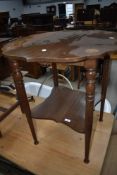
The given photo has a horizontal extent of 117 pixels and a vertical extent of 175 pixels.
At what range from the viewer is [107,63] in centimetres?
84

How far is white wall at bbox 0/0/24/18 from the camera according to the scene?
30.8 ft

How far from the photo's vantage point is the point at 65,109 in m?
0.96

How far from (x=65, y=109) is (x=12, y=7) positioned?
1059 centimetres

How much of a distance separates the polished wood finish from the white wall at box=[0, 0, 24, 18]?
32.7 ft

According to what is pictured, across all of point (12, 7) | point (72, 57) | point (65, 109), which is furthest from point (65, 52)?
point (12, 7)

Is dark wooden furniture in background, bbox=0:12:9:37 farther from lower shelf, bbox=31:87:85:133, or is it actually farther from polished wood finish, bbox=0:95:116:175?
polished wood finish, bbox=0:95:116:175

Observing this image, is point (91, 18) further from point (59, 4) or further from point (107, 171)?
point (59, 4)

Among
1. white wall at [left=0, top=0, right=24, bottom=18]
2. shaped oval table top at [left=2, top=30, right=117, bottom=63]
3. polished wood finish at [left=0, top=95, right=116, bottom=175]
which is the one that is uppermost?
white wall at [left=0, top=0, right=24, bottom=18]

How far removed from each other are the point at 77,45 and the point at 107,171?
2.11ft

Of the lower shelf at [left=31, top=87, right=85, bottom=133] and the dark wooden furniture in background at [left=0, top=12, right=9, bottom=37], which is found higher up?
the dark wooden furniture in background at [left=0, top=12, right=9, bottom=37]

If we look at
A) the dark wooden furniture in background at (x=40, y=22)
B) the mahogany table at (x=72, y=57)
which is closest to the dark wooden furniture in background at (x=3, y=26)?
the dark wooden furniture in background at (x=40, y=22)

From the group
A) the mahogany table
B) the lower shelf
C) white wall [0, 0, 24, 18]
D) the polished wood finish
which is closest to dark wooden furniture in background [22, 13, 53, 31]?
the lower shelf

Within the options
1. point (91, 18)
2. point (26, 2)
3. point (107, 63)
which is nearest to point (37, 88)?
point (107, 63)

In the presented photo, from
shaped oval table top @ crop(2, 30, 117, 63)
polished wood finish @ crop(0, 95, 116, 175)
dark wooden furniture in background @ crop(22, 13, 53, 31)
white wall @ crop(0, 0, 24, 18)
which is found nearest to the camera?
shaped oval table top @ crop(2, 30, 117, 63)
